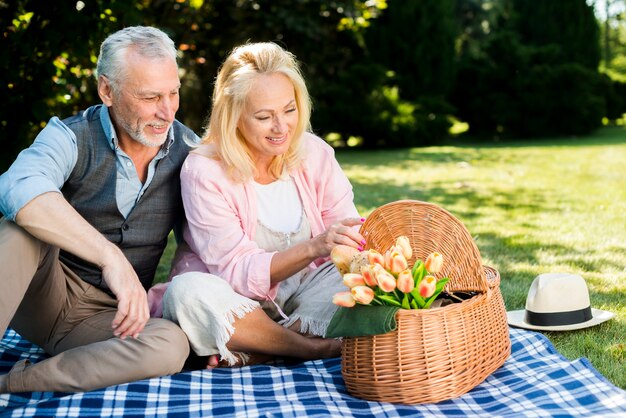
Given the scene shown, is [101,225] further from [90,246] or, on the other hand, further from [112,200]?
[90,246]

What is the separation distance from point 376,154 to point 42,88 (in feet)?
27.0


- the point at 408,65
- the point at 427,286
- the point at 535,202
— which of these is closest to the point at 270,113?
the point at 427,286

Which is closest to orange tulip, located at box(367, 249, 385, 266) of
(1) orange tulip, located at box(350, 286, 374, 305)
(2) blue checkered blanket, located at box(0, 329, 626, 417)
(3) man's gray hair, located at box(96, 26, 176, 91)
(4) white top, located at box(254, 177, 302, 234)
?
(1) orange tulip, located at box(350, 286, 374, 305)

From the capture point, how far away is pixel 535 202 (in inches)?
292

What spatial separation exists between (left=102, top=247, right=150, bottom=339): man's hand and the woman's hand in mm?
698

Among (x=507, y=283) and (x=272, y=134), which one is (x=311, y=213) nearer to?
(x=272, y=134)

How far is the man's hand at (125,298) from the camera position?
2695mm

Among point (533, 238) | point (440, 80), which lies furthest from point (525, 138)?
point (533, 238)

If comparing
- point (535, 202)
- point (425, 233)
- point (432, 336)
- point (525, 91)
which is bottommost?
point (535, 202)

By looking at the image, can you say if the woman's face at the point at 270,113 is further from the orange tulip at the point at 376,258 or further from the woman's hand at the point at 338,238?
the orange tulip at the point at 376,258

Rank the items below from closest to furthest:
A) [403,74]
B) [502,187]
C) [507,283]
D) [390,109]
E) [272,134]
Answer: [272,134], [507,283], [502,187], [390,109], [403,74]

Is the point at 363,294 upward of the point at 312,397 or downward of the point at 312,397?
upward

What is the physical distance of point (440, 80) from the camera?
1502cm

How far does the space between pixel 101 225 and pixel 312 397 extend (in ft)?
3.87
